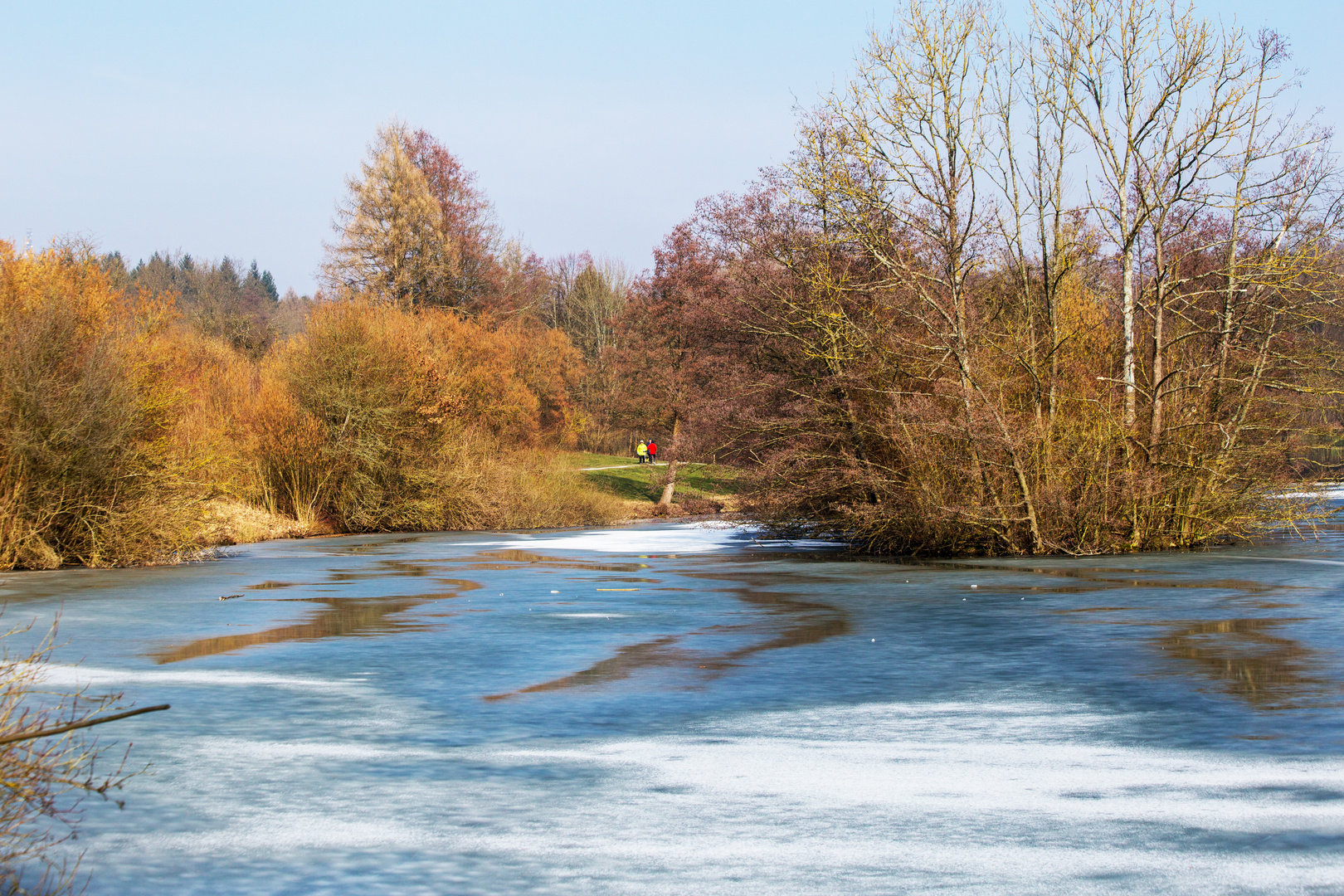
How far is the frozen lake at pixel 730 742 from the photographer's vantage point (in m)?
5.53

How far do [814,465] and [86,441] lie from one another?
42.1ft

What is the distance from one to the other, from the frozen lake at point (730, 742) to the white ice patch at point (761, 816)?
2cm

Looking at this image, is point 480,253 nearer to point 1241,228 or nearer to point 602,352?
point 602,352

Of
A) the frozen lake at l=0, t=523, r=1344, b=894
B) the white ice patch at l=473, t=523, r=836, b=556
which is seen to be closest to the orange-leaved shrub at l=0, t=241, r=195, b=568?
the frozen lake at l=0, t=523, r=1344, b=894

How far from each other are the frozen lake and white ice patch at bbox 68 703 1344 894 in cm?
2

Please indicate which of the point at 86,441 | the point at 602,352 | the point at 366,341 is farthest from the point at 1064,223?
the point at 602,352

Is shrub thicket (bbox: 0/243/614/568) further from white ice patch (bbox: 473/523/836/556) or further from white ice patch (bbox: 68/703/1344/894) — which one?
white ice patch (bbox: 68/703/1344/894)

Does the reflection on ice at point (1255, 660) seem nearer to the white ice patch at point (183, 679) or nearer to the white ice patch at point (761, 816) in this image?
the white ice patch at point (761, 816)

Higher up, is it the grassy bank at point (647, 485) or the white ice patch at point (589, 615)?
the grassy bank at point (647, 485)

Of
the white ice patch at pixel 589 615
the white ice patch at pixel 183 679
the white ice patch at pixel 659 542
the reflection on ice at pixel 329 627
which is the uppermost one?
the white ice patch at pixel 659 542

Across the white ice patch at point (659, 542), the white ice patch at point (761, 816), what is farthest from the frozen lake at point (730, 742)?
the white ice patch at point (659, 542)

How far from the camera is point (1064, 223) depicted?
20922 millimetres

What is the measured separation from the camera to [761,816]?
Result: 6258 millimetres

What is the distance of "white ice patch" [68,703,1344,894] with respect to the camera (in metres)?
5.35
